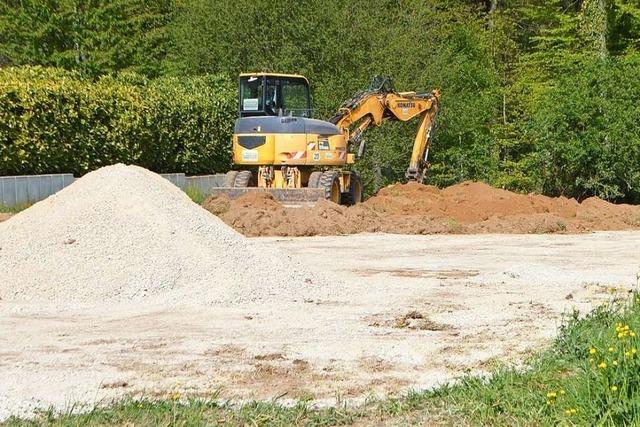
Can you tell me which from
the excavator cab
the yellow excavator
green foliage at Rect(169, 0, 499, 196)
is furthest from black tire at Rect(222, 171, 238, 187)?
green foliage at Rect(169, 0, 499, 196)

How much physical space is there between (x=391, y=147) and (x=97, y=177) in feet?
65.5

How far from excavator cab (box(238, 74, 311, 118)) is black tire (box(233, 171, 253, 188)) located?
4.57ft

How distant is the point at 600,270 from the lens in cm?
1377

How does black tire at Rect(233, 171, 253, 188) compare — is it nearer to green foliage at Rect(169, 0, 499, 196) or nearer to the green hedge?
the green hedge

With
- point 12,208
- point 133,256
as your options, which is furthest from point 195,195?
point 133,256

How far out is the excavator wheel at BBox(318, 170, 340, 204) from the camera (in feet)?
70.3

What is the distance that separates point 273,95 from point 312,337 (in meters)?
14.3

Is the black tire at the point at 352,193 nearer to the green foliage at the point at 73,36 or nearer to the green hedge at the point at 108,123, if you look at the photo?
the green hedge at the point at 108,123

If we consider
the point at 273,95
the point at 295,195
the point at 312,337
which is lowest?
the point at 295,195

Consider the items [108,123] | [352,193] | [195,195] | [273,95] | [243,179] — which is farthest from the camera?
[352,193]

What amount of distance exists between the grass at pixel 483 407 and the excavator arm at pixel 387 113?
17.6 metres

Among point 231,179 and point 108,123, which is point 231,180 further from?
point 108,123

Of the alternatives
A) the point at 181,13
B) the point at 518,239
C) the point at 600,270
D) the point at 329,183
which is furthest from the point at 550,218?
the point at 181,13

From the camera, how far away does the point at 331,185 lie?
21.6 metres
